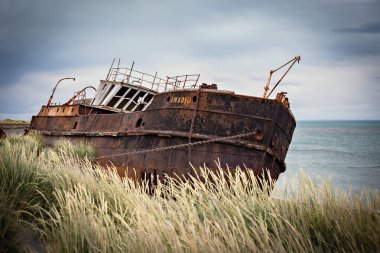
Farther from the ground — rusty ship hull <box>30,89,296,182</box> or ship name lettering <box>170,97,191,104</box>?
ship name lettering <box>170,97,191,104</box>

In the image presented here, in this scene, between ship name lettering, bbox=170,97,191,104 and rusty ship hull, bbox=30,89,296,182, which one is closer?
rusty ship hull, bbox=30,89,296,182

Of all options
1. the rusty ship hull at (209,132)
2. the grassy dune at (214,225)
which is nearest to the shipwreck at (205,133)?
the rusty ship hull at (209,132)

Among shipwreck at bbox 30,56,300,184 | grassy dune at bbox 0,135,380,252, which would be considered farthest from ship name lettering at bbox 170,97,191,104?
grassy dune at bbox 0,135,380,252

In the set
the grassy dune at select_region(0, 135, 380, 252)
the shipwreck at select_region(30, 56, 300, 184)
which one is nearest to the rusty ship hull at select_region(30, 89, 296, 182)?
the shipwreck at select_region(30, 56, 300, 184)

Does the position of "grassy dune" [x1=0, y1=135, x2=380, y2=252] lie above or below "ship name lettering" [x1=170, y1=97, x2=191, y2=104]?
below

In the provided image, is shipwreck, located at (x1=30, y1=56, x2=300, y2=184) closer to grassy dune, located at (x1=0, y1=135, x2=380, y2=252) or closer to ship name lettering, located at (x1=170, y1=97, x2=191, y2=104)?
ship name lettering, located at (x1=170, y1=97, x2=191, y2=104)

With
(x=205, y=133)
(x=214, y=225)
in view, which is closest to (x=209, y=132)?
(x=205, y=133)

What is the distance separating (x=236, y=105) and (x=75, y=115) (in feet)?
31.5

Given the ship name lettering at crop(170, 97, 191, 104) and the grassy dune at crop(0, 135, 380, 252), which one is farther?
the ship name lettering at crop(170, 97, 191, 104)

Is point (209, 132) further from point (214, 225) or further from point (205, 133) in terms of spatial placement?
point (214, 225)

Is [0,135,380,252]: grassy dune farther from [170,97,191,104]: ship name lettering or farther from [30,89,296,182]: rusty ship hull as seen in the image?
[170,97,191,104]: ship name lettering

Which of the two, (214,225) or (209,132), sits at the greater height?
(209,132)

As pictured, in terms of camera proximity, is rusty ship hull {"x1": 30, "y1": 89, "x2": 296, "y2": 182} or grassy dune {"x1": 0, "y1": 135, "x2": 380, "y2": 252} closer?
grassy dune {"x1": 0, "y1": 135, "x2": 380, "y2": 252}

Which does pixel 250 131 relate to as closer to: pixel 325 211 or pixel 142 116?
pixel 142 116
